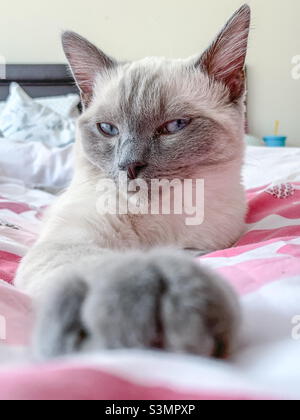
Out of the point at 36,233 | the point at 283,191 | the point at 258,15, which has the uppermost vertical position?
the point at 258,15

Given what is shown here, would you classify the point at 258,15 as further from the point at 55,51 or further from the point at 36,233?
the point at 36,233

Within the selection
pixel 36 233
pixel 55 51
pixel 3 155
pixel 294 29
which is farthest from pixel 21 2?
pixel 36 233

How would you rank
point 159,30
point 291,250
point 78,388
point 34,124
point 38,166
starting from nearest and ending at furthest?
1. point 78,388
2. point 291,250
3. point 38,166
4. point 34,124
5. point 159,30

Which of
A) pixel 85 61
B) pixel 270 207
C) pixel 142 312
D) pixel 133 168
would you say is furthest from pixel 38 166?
pixel 142 312

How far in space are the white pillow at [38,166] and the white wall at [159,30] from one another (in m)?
1.45

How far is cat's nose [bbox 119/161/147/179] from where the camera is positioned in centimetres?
101

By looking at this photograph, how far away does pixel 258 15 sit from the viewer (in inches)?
144

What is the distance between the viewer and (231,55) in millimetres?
1191

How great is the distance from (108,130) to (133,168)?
0.67ft

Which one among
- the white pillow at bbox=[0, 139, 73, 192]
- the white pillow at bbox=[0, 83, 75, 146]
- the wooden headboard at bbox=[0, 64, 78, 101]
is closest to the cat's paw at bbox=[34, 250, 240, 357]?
the white pillow at bbox=[0, 139, 73, 192]

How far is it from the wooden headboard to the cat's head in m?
2.33

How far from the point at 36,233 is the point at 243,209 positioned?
671 millimetres

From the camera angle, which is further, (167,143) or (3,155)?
(3,155)

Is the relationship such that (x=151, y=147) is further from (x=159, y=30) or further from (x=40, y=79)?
(x=159, y=30)
